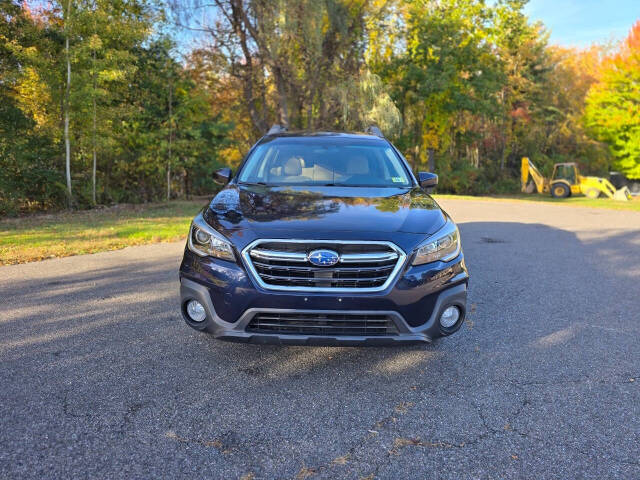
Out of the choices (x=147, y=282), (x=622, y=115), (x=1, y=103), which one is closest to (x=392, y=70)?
(x=622, y=115)

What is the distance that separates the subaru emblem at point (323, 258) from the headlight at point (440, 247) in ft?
1.77

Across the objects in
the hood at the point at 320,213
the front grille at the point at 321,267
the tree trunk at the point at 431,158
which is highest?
the tree trunk at the point at 431,158

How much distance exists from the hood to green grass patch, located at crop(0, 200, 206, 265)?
509 cm

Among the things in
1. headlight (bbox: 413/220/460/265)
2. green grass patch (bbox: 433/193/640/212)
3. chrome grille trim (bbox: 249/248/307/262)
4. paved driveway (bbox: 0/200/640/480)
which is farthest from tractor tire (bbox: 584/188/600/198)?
chrome grille trim (bbox: 249/248/307/262)

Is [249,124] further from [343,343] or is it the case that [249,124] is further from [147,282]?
[343,343]

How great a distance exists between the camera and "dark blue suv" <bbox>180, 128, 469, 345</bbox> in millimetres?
2990

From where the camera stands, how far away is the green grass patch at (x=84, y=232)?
25.5 feet

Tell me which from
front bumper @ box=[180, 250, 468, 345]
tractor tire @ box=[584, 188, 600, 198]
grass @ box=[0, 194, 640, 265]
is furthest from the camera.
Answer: tractor tire @ box=[584, 188, 600, 198]

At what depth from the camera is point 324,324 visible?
2996 mm

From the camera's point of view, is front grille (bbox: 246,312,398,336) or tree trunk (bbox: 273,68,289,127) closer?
front grille (bbox: 246,312,398,336)

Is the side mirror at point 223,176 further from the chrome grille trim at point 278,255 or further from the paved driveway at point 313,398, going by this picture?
the chrome grille trim at point 278,255

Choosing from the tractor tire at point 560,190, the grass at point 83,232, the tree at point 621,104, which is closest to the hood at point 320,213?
the grass at point 83,232

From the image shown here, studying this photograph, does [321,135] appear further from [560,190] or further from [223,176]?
[560,190]

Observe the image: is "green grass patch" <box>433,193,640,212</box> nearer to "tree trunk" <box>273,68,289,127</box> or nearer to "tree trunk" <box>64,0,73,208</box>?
"tree trunk" <box>273,68,289,127</box>
